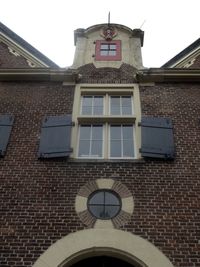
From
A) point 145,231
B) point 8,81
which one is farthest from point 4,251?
point 8,81

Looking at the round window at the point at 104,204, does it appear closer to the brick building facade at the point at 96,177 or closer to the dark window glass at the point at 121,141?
the brick building facade at the point at 96,177

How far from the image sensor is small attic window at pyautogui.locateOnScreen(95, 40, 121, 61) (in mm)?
13239

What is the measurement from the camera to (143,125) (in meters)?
10.6

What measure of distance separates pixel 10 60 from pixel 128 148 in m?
5.80

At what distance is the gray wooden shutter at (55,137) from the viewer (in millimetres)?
9891

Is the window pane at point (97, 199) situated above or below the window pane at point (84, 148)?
below

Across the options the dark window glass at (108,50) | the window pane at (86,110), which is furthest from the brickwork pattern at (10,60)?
the window pane at (86,110)

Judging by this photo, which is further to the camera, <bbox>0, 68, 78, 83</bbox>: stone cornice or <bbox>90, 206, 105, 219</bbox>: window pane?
<bbox>0, 68, 78, 83</bbox>: stone cornice

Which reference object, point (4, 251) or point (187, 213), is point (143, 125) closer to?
point (187, 213)

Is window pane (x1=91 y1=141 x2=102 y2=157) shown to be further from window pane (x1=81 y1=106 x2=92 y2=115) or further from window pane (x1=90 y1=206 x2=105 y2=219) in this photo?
window pane (x1=90 y1=206 x2=105 y2=219)

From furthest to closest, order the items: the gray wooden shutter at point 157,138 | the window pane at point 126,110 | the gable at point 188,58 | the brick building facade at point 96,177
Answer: the gable at point 188,58 < the window pane at point 126,110 < the gray wooden shutter at point 157,138 < the brick building facade at point 96,177

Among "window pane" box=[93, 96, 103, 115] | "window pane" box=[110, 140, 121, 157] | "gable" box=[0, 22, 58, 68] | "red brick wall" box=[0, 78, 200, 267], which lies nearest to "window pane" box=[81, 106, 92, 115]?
"window pane" box=[93, 96, 103, 115]

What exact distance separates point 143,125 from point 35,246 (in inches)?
172

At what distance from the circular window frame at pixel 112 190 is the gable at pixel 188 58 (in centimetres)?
616
